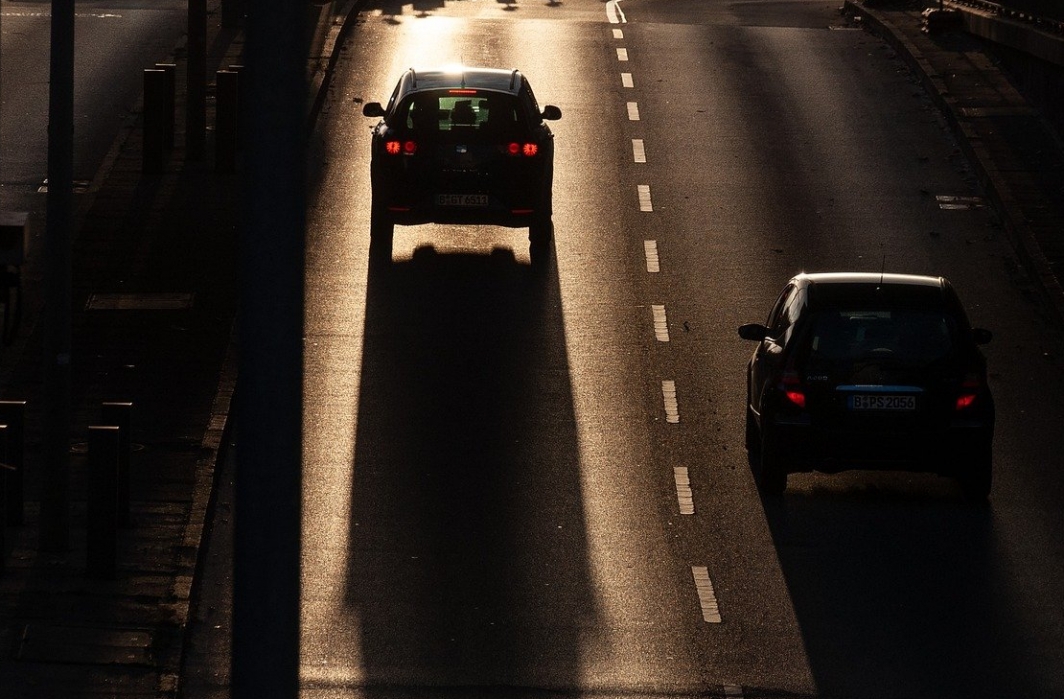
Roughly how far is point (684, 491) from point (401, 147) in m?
7.17

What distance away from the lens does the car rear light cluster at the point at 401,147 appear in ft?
67.3

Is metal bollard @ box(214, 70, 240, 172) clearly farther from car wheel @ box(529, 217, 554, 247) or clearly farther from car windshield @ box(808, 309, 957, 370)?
car windshield @ box(808, 309, 957, 370)

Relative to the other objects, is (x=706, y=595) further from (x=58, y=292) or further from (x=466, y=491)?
(x=58, y=292)

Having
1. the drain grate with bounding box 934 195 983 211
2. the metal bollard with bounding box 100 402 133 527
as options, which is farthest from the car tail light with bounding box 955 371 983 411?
the drain grate with bounding box 934 195 983 211

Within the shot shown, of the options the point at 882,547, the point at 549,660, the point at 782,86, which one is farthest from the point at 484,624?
the point at 782,86

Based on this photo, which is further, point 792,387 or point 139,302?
point 139,302

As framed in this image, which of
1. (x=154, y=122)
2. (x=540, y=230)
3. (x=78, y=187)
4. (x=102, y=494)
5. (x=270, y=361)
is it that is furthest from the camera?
(x=154, y=122)

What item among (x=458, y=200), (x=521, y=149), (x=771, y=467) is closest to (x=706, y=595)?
(x=771, y=467)

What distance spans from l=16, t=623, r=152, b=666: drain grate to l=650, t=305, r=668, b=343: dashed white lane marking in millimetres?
8596

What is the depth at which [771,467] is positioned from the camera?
14305mm

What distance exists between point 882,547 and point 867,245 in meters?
9.03

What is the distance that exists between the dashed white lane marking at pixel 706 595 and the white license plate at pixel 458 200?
8396 millimetres

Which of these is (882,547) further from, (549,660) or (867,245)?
(867,245)

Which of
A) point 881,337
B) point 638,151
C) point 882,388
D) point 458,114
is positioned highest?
point 881,337
